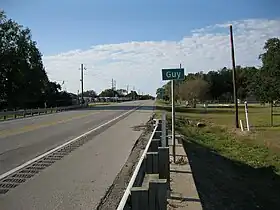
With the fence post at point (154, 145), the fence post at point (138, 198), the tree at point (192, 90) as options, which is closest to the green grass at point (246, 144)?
the fence post at point (154, 145)

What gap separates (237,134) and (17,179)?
22488mm

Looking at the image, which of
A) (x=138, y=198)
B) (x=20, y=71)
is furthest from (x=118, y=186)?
(x=20, y=71)

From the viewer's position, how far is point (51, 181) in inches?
361

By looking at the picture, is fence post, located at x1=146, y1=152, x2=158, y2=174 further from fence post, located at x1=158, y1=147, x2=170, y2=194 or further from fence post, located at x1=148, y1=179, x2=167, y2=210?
fence post, located at x1=148, y1=179, x2=167, y2=210

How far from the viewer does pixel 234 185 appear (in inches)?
568

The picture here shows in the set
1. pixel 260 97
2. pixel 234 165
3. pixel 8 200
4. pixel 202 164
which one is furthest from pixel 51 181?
pixel 260 97

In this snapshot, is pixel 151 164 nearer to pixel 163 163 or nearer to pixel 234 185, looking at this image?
pixel 163 163

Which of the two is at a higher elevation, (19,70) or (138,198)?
(19,70)

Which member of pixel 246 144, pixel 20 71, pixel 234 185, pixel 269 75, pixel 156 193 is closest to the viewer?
pixel 156 193

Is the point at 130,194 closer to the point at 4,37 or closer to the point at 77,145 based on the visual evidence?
the point at 77,145

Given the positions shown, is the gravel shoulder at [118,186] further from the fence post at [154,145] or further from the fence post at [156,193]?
the fence post at [156,193]

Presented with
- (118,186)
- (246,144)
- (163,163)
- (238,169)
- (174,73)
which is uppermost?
(174,73)

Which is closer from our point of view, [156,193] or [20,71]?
[156,193]

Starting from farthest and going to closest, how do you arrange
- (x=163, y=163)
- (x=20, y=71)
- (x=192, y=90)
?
(x=192, y=90), (x=20, y=71), (x=163, y=163)
